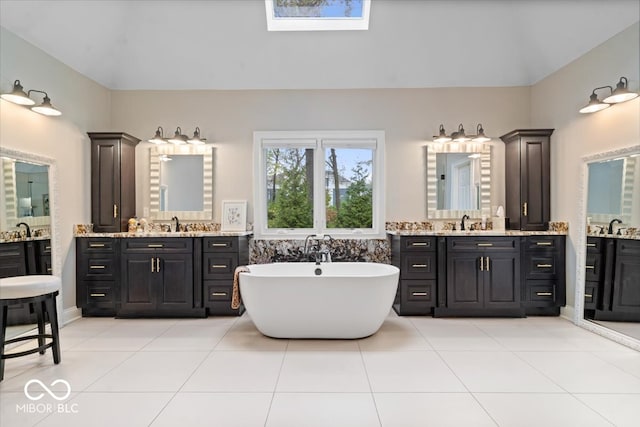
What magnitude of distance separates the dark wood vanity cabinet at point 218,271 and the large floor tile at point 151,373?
3.18ft

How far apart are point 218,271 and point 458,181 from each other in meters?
3.11

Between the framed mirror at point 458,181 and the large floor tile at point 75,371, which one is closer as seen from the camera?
the large floor tile at point 75,371

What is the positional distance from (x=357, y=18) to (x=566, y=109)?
251 cm

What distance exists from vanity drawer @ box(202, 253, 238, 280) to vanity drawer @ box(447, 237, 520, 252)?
243 centimetres

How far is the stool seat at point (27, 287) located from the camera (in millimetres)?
2516

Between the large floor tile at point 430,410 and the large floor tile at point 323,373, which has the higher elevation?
the large floor tile at point 323,373

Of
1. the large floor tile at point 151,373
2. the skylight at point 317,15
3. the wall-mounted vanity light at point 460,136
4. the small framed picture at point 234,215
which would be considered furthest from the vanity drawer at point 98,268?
the wall-mounted vanity light at point 460,136

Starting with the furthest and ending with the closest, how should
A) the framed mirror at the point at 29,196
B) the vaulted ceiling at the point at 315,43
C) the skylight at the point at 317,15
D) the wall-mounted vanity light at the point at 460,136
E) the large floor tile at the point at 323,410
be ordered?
1. the wall-mounted vanity light at the point at 460,136
2. the skylight at the point at 317,15
3. the vaulted ceiling at the point at 315,43
4. the framed mirror at the point at 29,196
5. the large floor tile at the point at 323,410

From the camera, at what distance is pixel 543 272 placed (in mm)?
3879

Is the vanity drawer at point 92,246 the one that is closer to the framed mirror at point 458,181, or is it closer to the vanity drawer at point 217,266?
the vanity drawer at point 217,266

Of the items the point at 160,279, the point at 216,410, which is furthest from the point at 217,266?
the point at 216,410

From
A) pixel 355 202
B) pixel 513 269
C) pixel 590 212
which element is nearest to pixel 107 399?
pixel 355 202

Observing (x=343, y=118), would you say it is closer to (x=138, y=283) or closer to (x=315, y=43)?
(x=315, y=43)

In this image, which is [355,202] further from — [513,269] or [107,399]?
[107,399]
